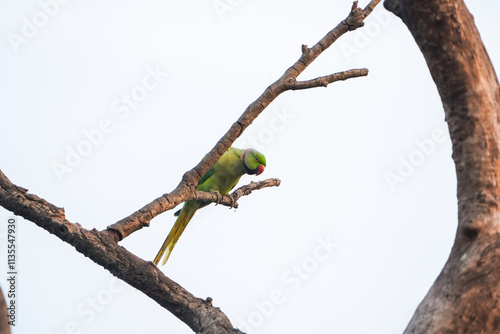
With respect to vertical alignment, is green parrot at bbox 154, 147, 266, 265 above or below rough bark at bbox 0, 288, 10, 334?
above

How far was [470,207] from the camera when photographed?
76.4 inches

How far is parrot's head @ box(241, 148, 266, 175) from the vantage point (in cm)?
706

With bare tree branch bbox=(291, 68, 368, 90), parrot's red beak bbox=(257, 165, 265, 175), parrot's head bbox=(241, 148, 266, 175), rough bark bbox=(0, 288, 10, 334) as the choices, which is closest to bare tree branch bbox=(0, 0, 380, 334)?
rough bark bbox=(0, 288, 10, 334)

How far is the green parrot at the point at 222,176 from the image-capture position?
613 centimetres

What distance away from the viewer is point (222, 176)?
6766 millimetres

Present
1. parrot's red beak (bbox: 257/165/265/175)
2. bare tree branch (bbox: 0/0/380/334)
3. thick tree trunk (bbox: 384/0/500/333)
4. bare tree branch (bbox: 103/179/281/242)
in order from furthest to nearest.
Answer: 1. parrot's red beak (bbox: 257/165/265/175)
2. bare tree branch (bbox: 103/179/281/242)
3. bare tree branch (bbox: 0/0/380/334)
4. thick tree trunk (bbox: 384/0/500/333)

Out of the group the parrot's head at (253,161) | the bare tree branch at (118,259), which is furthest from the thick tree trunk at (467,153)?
the parrot's head at (253,161)

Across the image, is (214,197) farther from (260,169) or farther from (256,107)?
(260,169)

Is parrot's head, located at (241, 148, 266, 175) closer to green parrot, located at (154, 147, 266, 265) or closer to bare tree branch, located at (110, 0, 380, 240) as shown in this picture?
green parrot, located at (154, 147, 266, 265)

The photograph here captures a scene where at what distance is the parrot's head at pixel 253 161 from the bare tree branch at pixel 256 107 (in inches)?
146

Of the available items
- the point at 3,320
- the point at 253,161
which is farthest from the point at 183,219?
the point at 3,320

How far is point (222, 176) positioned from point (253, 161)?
56 cm

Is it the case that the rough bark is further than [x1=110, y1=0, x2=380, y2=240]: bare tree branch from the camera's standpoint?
No

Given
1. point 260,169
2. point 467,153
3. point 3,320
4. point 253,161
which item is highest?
point 253,161
